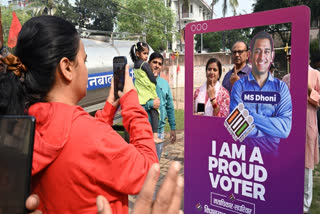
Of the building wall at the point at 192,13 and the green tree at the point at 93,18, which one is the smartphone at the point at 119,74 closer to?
the green tree at the point at 93,18

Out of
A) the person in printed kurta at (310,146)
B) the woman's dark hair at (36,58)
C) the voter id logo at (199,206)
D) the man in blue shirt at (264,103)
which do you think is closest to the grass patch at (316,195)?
the person in printed kurta at (310,146)

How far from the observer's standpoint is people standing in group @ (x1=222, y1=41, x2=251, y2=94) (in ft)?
7.16

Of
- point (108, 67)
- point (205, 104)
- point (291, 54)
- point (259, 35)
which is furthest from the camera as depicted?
point (108, 67)

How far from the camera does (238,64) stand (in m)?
2.23

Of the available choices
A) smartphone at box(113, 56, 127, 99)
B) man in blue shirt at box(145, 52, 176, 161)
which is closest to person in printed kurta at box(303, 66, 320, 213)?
man in blue shirt at box(145, 52, 176, 161)

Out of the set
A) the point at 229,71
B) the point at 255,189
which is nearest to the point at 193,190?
the point at 255,189

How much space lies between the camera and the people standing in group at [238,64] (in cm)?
218

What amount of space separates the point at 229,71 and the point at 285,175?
0.89 metres

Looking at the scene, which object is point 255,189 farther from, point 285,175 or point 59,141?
point 59,141

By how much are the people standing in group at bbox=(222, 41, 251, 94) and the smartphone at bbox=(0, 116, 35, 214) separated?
1834mm

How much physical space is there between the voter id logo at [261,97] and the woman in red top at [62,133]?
1.34 m

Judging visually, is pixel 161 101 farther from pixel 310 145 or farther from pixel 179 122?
pixel 179 122

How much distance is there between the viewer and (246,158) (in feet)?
7.12

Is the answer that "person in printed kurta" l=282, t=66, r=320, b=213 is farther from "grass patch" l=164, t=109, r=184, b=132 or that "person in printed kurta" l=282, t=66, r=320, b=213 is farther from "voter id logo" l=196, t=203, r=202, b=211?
"grass patch" l=164, t=109, r=184, b=132
